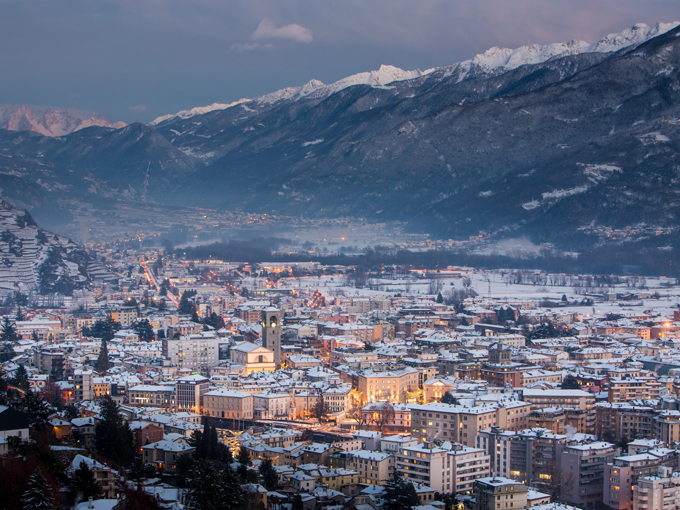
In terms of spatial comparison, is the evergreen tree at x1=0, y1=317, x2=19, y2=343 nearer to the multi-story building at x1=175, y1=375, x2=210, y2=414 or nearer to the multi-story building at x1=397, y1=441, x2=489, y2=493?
the multi-story building at x1=175, y1=375, x2=210, y2=414

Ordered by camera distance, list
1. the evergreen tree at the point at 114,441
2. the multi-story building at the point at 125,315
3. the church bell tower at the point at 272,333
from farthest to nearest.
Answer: the multi-story building at the point at 125,315, the church bell tower at the point at 272,333, the evergreen tree at the point at 114,441

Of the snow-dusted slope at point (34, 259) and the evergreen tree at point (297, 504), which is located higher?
the snow-dusted slope at point (34, 259)

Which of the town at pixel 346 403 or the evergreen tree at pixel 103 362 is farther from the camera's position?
the evergreen tree at pixel 103 362

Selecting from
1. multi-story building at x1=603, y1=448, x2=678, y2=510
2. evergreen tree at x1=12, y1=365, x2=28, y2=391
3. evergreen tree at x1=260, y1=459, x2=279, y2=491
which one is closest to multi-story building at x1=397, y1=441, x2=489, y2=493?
multi-story building at x1=603, y1=448, x2=678, y2=510

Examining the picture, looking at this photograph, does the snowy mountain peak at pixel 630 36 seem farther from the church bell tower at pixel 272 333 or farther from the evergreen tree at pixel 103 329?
the church bell tower at pixel 272 333

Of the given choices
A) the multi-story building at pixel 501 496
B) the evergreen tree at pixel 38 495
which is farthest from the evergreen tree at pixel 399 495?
the evergreen tree at pixel 38 495

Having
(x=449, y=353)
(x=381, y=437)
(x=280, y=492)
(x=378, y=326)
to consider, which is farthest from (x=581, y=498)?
(x=378, y=326)

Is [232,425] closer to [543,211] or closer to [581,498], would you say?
[581,498]

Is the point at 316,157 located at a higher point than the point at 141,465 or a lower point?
higher
